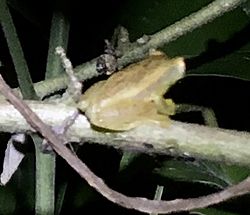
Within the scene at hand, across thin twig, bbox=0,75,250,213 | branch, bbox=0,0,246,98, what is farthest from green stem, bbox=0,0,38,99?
thin twig, bbox=0,75,250,213

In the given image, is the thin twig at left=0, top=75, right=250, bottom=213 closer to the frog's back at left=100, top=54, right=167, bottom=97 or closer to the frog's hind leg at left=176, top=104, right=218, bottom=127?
the frog's back at left=100, top=54, right=167, bottom=97

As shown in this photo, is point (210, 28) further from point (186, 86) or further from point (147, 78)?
point (147, 78)

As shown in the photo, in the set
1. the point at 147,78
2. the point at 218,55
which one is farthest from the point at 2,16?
the point at 218,55

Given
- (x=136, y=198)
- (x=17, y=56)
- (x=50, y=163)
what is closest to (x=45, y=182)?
(x=50, y=163)

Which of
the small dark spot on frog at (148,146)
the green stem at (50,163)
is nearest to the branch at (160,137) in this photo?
the small dark spot on frog at (148,146)

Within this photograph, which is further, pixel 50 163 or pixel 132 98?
pixel 50 163

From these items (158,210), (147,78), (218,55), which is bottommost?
(158,210)

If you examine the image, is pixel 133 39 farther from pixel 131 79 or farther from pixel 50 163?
pixel 131 79
